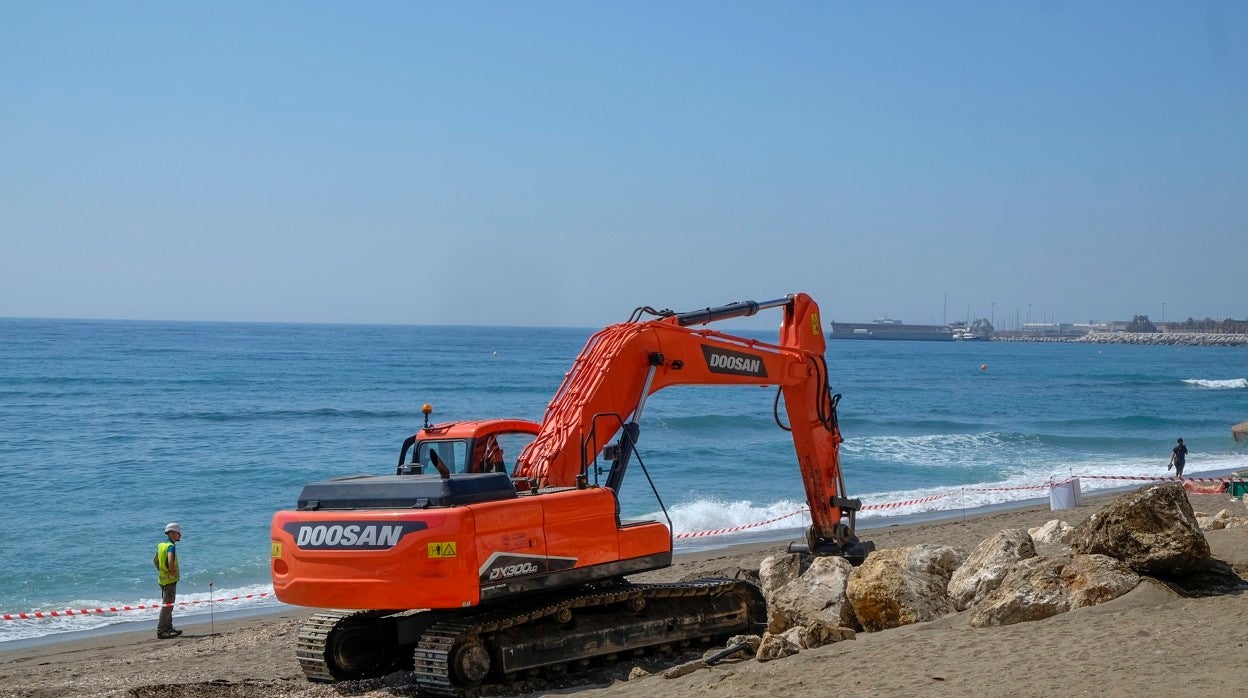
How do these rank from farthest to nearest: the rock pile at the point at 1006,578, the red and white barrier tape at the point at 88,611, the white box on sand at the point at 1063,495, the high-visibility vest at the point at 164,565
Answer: the white box on sand at the point at 1063,495 < the red and white barrier tape at the point at 88,611 < the high-visibility vest at the point at 164,565 < the rock pile at the point at 1006,578

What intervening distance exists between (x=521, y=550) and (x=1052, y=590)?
4217 millimetres

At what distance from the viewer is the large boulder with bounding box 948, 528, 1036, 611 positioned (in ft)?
31.7

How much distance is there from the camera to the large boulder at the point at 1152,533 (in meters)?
9.33

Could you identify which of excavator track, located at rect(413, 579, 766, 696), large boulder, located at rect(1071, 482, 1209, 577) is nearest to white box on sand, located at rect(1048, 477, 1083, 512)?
excavator track, located at rect(413, 579, 766, 696)

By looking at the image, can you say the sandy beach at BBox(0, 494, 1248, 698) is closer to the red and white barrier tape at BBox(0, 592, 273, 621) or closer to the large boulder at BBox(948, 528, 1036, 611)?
the large boulder at BBox(948, 528, 1036, 611)

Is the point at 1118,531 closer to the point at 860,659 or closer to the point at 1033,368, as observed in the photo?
the point at 860,659

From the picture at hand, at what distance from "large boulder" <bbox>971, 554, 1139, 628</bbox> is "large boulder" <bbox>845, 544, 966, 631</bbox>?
601 mm

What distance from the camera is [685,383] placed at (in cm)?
1140

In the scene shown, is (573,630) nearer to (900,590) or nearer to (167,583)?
(900,590)

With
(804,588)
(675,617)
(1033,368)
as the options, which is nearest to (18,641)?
(675,617)

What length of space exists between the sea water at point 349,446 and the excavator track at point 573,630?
62.9 inches

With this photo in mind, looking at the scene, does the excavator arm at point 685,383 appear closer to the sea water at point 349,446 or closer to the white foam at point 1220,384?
the sea water at point 349,446

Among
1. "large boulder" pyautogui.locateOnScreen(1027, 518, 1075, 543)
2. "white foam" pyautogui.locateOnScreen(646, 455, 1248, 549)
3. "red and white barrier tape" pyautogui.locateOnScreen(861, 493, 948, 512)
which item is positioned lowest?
"white foam" pyautogui.locateOnScreen(646, 455, 1248, 549)

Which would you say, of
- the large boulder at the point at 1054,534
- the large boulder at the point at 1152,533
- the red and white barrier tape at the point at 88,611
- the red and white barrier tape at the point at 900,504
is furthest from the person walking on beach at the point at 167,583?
the red and white barrier tape at the point at 900,504
